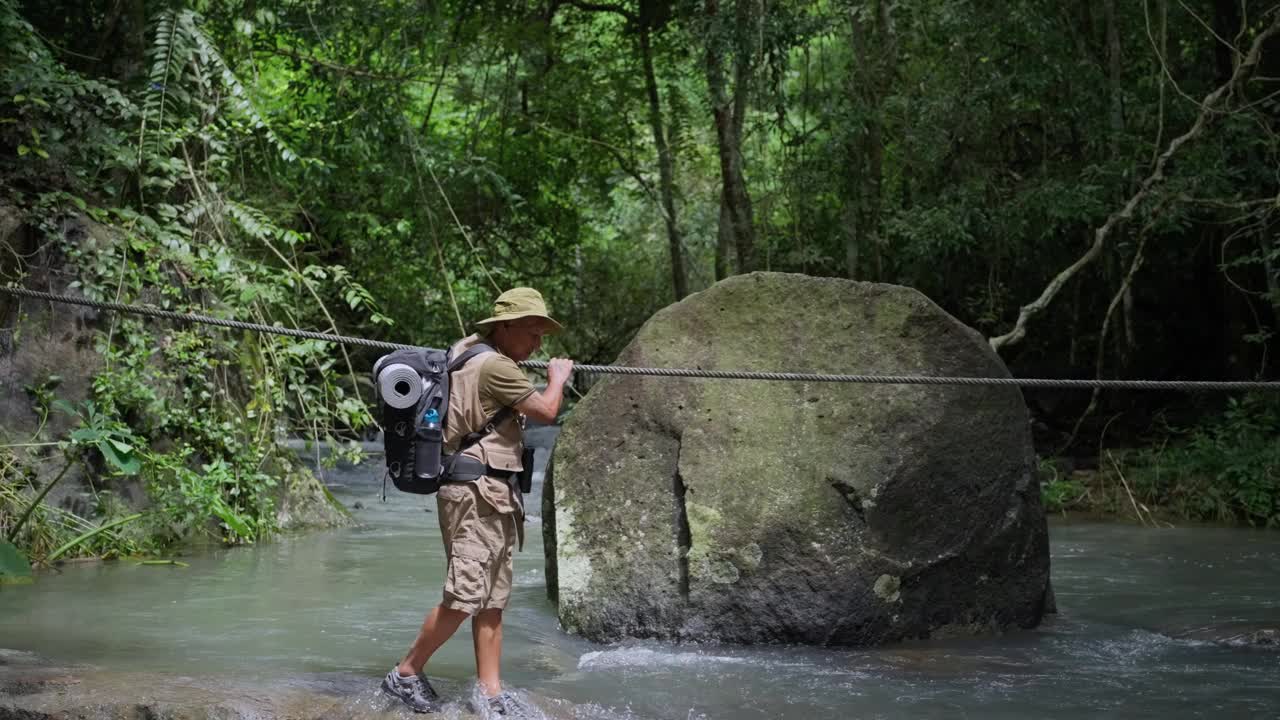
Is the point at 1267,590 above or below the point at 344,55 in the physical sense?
below

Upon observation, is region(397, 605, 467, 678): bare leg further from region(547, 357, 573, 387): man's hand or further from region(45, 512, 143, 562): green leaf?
region(45, 512, 143, 562): green leaf

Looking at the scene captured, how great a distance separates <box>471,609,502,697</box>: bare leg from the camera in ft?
13.3

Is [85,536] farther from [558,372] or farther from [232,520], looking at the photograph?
[558,372]

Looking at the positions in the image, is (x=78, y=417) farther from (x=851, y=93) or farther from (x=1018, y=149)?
(x=1018, y=149)

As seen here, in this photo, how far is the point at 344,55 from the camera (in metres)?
10.2

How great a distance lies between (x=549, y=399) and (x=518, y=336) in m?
0.31

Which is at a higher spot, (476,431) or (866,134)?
(866,134)

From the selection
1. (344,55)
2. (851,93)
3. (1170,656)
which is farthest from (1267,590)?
(344,55)

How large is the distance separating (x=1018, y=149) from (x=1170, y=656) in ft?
26.2

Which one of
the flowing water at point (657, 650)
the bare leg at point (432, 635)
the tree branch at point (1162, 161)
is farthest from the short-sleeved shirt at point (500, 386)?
the tree branch at point (1162, 161)

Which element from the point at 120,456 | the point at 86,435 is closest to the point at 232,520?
the point at 120,456

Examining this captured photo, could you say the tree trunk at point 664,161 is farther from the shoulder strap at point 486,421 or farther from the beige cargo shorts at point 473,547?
the beige cargo shorts at point 473,547

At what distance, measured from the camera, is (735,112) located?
14.2m

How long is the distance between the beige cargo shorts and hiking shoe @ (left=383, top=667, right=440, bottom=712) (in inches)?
13.6
